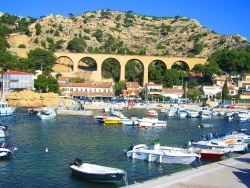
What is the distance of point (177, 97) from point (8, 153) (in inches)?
2262

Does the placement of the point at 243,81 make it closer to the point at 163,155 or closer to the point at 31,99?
the point at 31,99

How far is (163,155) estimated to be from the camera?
22469 mm

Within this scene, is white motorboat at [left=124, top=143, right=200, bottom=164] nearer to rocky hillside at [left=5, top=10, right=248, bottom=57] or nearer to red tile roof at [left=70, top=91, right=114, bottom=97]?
red tile roof at [left=70, top=91, right=114, bottom=97]

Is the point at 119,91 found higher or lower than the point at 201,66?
lower

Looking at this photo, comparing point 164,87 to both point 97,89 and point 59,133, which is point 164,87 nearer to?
point 97,89

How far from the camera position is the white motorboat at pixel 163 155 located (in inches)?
881

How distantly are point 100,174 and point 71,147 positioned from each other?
30.1ft

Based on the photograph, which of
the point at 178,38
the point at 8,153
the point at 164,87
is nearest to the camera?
the point at 8,153

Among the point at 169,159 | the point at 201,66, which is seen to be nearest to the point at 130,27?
the point at 201,66

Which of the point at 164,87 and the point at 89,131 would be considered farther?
the point at 164,87

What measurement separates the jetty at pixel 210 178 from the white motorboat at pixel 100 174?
6.88ft

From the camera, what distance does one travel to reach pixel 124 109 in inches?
2502

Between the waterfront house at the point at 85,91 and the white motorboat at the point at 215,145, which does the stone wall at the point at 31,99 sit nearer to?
the waterfront house at the point at 85,91

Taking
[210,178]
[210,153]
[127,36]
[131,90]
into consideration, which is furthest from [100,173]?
[127,36]
